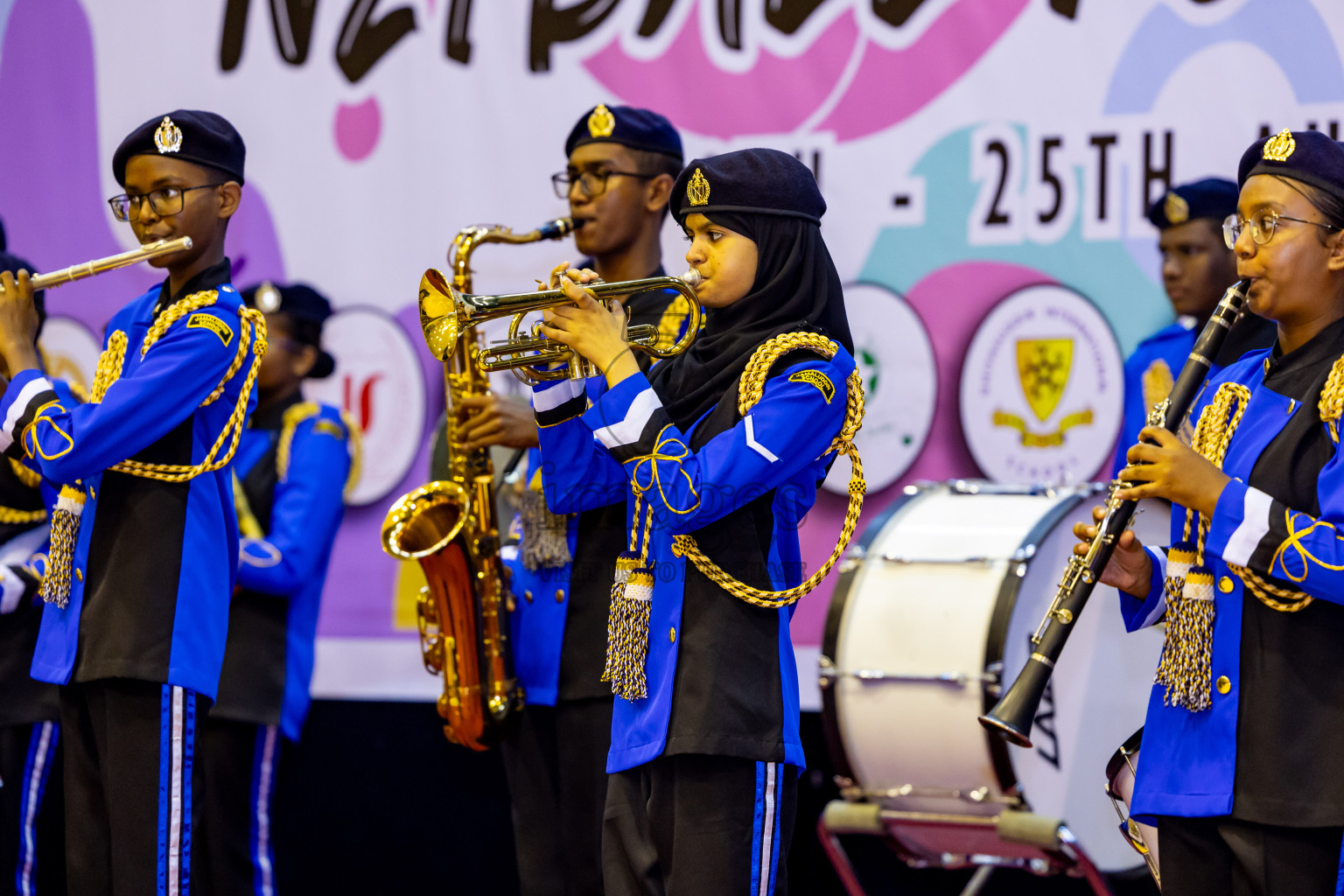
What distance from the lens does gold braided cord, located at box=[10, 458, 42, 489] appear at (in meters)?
3.99

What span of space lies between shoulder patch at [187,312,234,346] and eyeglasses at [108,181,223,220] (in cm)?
30

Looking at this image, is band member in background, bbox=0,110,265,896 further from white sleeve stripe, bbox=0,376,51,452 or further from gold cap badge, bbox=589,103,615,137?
gold cap badge, bbox=589,103,615,137

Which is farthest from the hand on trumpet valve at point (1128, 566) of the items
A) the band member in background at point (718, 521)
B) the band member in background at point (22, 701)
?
the band member in background at point (22, 701)

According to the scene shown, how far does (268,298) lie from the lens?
463cm

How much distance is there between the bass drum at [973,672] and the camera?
3666mm

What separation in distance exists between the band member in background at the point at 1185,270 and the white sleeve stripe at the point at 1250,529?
171cm

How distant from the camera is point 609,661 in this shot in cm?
283

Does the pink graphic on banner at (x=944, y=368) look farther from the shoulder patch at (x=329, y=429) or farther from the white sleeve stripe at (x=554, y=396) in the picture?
the white sleeve stripe at (x=554, y=396)

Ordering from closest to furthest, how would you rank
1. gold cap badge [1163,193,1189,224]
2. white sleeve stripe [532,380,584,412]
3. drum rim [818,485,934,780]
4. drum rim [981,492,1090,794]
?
white sleeve stripe [532,380,584,412], drum rim [981,492,1090,794], drum rim [818,485,934,780], gold cap badge [1163,193,1189,224]

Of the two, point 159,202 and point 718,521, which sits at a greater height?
point 159,202

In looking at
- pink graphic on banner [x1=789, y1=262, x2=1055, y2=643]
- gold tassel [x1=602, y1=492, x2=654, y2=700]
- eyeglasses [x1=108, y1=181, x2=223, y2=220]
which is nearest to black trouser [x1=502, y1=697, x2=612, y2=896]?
gold tassel [x1=602, y1=492, x2=654, y2=700]

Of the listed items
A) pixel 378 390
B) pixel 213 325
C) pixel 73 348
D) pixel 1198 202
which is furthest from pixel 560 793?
pixel 73 348

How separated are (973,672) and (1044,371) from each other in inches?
54.4

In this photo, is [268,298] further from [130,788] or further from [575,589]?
[130,788]
